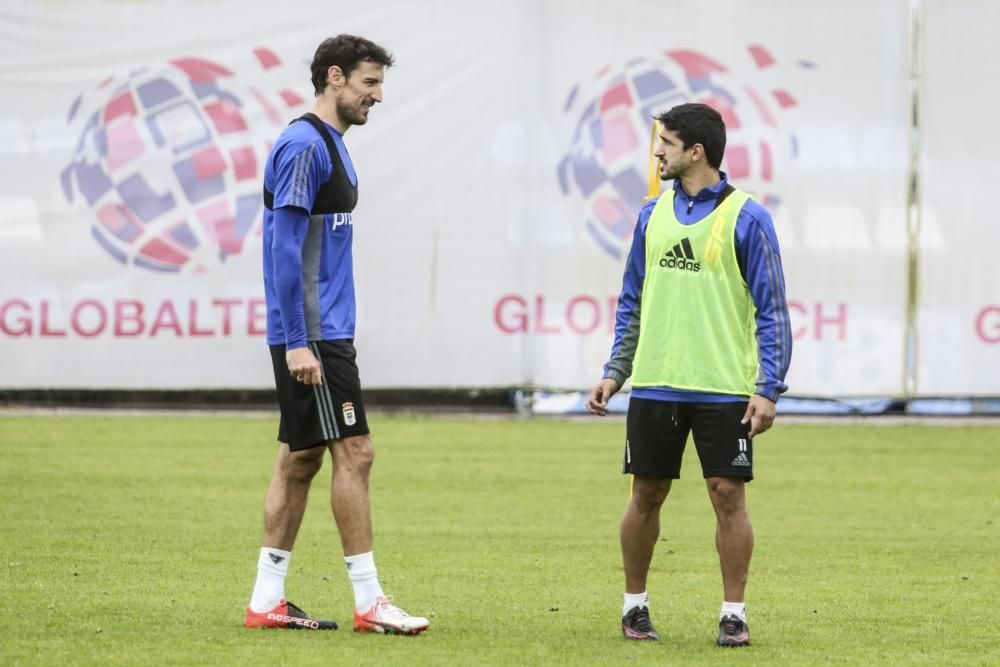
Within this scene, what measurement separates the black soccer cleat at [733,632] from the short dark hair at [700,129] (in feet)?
5.12

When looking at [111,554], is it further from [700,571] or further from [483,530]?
[700,571]

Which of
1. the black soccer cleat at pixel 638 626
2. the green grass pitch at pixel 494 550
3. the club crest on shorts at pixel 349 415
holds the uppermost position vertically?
the club crest on shorts at pixel 349 415

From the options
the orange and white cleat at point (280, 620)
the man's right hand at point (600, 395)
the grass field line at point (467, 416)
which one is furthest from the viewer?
the grass field line at point (467, 416)

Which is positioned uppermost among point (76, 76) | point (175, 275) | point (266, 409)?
point (76, 76)

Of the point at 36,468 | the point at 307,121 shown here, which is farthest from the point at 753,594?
the point at 36,468

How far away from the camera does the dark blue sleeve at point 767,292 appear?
6.37 m

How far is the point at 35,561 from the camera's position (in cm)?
806

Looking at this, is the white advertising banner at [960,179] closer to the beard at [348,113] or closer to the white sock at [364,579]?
the beard at [348,113]

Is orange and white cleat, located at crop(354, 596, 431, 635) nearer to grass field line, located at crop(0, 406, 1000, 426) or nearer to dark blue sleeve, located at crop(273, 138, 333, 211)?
dark blue sleeve, located at crop(273, 138, 333, 211)

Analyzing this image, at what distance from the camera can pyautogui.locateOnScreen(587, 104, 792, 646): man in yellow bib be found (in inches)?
252

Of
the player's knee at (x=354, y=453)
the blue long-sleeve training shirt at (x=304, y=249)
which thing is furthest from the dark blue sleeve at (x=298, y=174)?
the player's knee at (x=354, y=453)

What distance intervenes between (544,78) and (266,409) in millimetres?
3625

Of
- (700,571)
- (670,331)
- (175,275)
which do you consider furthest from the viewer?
(175,275)

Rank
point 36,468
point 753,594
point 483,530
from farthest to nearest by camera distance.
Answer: point 36,468 < point 483,530 < point 753,594
